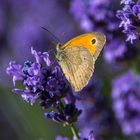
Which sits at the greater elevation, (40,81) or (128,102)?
(128,102)

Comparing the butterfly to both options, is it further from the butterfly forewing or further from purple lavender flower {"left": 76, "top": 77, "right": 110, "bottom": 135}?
purple lavender flower {"left": 76, "top": 77, "right": 110, "bottom": 135}

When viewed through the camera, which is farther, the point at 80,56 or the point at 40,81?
the point at 80,56

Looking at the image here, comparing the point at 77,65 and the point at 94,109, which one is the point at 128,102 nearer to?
the point at 94,109

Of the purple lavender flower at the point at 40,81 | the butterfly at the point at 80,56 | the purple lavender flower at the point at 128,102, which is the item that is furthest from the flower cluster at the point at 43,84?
the purple lavender flower at the point at 128,102

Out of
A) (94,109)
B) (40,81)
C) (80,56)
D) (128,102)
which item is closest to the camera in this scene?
(40,81)

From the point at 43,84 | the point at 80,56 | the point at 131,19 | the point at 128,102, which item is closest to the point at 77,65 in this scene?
the point at 80,56

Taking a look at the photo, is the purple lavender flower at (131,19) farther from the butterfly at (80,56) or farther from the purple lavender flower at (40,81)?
the purple lavender flower at (40,81)

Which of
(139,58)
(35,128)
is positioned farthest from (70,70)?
(35,128)

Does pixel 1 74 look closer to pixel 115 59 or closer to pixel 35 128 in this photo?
pixel 35 128
